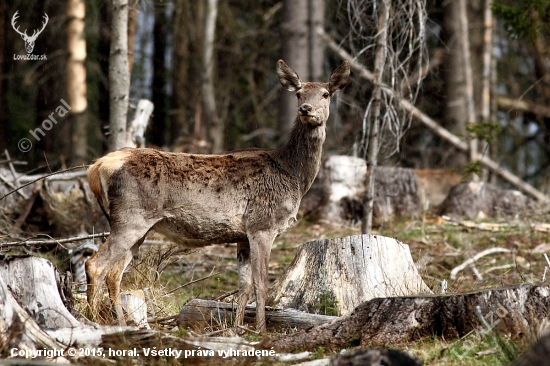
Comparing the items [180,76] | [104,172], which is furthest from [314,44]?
[180,76]

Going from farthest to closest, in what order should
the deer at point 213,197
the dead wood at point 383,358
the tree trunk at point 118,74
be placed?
the tree trunk at point 118,74, the deer at point 213,197, the dead wood at point 383,358

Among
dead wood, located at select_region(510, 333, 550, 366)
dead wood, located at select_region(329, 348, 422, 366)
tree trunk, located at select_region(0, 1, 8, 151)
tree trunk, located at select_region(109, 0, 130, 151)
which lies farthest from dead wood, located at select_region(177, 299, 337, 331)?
tree trunk, located at select_region(0, 1, 8, 151)

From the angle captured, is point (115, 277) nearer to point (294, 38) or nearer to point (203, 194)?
point (203, 194)

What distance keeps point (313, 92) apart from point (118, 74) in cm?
359

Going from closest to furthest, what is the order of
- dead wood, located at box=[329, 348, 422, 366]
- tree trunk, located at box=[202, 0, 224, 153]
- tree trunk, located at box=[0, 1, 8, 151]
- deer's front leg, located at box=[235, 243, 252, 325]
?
dead wood, located at box=[329, 348, 422, 366] < deer's front leg, located at box=[235, 243, 252, 325] < tree trunk, located at box=[202, 0, 224, 153] < tree trunk, located at box=[0, 1, 8, 151]

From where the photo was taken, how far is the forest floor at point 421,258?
8.02 meters

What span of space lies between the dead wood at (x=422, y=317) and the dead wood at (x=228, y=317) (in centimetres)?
89

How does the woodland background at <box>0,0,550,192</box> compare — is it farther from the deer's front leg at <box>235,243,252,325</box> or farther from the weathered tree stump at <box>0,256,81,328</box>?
the weathered tree stump at <box>0,256,81,328</box>

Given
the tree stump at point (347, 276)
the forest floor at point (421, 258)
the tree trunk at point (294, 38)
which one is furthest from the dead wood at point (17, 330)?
the tree trunk at point (294, 38)

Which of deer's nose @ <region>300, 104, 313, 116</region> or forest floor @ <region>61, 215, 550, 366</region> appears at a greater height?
deer's nose @ <region>300, 104, 313, 116</region>

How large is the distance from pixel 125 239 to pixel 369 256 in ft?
8.26

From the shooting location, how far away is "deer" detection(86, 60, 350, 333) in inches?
264

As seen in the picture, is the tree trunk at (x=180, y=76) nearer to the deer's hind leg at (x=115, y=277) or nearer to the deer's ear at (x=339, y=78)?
the deer's ear at (x=339, y=78)

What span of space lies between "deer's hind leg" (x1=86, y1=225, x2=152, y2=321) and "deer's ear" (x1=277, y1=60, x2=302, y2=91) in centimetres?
237
